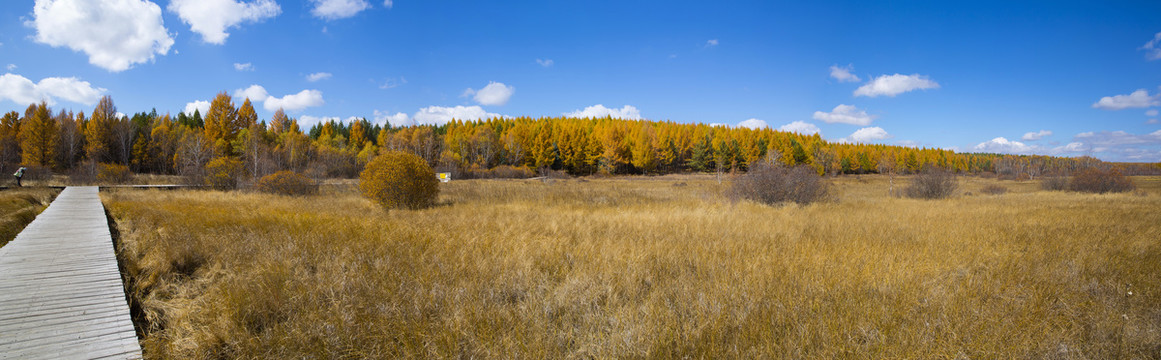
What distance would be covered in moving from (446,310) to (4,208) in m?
17.5

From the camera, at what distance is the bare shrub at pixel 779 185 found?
1503 cm

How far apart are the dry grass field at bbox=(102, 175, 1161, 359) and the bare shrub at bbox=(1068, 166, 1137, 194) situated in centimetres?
2628

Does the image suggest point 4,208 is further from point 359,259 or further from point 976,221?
point 976,221

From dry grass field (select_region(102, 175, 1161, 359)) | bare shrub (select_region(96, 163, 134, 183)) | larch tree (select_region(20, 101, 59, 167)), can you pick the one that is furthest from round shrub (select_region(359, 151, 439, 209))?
larch tree (select_region(20, 101, 59, 167))

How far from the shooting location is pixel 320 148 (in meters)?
53.5

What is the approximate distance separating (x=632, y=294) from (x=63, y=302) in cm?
539

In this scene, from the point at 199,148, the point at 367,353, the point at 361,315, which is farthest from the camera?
the point at 199,148

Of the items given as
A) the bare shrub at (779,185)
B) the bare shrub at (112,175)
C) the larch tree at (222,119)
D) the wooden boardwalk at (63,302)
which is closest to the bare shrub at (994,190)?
the bare shrub at (779,185)

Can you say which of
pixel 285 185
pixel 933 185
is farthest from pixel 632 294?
pixel 933 185

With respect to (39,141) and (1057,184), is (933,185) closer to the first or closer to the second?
(1057,184)

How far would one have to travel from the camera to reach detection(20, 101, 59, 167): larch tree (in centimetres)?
4122

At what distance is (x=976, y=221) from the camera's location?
10.3 metres

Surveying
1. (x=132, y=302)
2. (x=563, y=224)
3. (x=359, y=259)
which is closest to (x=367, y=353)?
(x=359, y=259)

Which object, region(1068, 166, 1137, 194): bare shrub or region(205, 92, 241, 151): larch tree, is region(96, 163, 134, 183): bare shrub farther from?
region(1068, 166, 1137, 194): bare shrub
